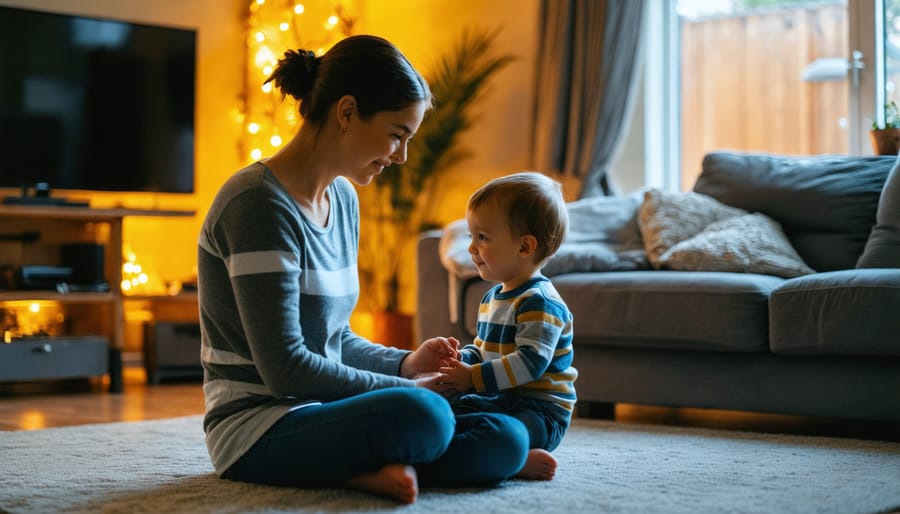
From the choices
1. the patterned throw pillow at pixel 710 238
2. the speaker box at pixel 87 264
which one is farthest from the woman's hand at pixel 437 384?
the speaker box at pixel 87 264

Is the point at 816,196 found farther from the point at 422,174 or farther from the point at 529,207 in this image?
the point at 422,174

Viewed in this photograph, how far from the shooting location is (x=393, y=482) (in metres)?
1.76

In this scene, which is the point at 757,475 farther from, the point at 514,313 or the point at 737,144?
the point at 737,144

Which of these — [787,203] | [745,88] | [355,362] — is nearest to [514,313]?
[355,362]

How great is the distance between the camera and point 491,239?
203 cm

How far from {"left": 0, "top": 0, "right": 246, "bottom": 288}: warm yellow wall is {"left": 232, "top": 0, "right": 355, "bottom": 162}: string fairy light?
6cm

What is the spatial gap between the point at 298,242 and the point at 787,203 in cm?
207

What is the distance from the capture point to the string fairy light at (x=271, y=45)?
5.39 metres

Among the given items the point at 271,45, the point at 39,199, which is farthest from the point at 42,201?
the point at 271,45

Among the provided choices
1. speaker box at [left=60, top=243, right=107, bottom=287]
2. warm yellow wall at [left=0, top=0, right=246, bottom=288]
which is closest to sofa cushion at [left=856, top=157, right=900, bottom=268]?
speaker box at [left=60, top=243, right=107, bottom=287]

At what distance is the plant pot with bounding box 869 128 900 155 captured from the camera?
354 cm

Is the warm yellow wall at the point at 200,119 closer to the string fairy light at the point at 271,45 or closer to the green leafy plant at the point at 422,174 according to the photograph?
the string fairy light at the point at 271,45

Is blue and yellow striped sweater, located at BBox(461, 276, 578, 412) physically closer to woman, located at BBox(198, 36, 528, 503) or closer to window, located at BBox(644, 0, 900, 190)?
woman, located at BBox(198, 36, 528, 503)

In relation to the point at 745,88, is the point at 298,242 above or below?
below
